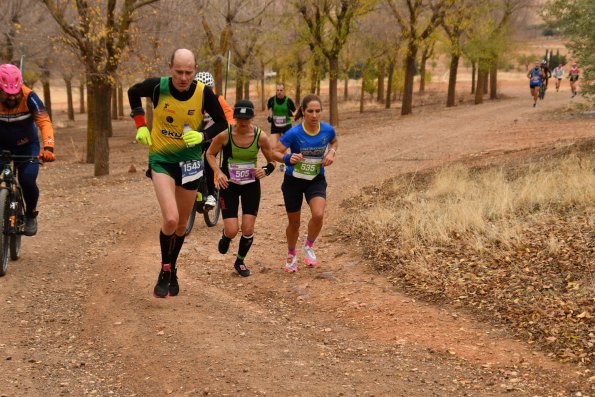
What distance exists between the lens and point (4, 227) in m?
7.32

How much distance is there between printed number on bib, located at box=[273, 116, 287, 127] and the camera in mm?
15891

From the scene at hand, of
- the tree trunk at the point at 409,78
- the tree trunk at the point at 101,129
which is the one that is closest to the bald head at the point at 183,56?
the tree trunk at the point at 101,129

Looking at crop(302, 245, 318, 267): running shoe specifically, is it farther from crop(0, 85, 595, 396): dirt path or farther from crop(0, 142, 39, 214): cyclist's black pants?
crop(0, 142, 39, 214): cyclist's black pants

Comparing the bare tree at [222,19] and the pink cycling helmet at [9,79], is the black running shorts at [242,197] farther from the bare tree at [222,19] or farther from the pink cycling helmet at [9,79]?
the bare tree at [222,19]

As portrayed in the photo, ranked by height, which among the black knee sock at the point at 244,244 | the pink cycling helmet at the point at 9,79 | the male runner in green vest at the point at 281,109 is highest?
the pink cycling helmet at the point at 9,79

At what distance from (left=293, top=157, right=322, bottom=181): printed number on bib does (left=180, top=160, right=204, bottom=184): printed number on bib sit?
150 cm

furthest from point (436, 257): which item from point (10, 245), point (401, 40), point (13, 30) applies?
point (401, 40)

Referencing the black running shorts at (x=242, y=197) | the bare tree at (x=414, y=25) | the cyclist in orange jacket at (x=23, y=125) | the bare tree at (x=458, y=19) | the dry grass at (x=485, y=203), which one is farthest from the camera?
the bare tree at (x=458, y=19)

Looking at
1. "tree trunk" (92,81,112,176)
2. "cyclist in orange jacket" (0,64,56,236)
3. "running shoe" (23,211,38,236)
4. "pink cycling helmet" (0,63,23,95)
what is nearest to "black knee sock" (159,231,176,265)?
"cyclist in orange jacket" (0,64,56,236)

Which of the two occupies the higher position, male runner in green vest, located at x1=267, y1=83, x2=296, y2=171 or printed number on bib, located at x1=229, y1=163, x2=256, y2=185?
male runner in green vest, located at x1=267, y1=83, x2=296, y2=171

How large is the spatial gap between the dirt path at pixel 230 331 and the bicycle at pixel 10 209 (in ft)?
0.81

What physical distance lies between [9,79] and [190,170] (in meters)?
2.58

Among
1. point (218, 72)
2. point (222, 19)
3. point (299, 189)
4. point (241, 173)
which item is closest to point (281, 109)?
point (299, 189)

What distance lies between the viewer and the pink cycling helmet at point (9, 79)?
7113 mm
